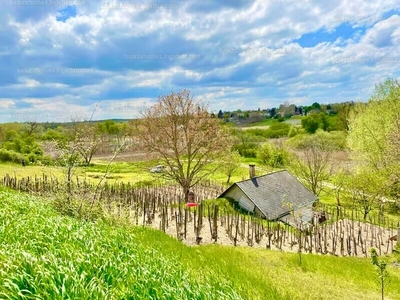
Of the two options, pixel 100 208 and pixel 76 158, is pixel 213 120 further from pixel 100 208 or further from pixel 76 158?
pixel 100 208

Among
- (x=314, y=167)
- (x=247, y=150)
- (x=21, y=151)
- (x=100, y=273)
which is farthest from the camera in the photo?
(x=247, y=150)

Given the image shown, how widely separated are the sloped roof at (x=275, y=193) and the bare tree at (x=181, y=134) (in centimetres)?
377

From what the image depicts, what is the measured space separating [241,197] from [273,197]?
8.20ft

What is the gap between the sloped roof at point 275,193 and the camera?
2134cm

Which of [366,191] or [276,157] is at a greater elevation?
[276,157]

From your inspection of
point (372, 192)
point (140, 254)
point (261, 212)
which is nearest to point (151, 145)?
point (261, 212)

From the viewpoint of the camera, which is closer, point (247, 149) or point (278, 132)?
point (247, 149)

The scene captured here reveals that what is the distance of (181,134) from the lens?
998 inches

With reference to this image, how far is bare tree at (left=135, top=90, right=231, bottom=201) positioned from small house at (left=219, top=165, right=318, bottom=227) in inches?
136

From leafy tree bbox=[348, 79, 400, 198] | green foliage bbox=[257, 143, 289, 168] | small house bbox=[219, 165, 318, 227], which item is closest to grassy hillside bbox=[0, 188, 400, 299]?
small house bbox=[219, 165, 318, 227]

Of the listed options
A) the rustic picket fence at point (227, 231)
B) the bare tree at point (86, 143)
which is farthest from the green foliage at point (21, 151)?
the rustic picket fence at point (227, 231)

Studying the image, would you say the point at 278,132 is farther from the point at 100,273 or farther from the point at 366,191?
the point at 100,273

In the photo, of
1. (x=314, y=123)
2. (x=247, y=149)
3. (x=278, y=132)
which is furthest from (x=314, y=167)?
(x=278, y=132)

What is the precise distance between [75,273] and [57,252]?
105 cm
